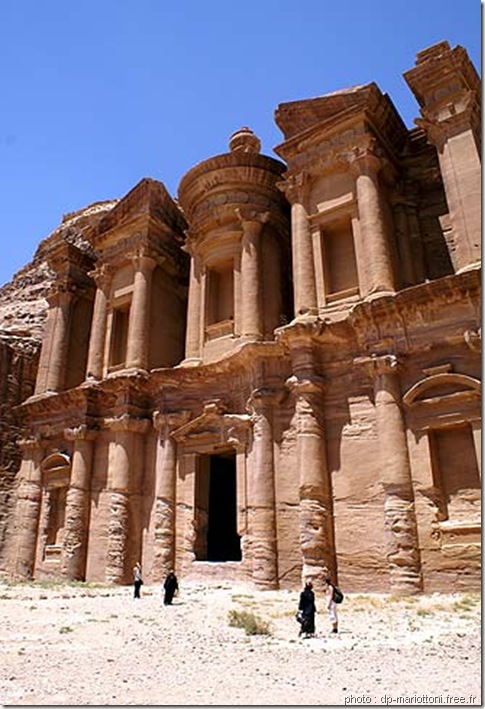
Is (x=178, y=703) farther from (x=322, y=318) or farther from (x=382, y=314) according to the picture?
(x=322, y=318)

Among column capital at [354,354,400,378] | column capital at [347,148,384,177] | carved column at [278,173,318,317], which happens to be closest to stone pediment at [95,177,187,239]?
carved column at [278,173,318,317]

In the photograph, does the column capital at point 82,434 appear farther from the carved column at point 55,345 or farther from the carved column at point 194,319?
the carved column at point 194,319

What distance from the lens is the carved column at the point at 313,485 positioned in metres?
13.5

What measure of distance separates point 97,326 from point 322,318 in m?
10.7

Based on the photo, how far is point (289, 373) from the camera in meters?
16.2

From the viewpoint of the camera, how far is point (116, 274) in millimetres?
23344

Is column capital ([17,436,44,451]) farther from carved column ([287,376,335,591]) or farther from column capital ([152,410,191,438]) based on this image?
carved column ([287,376,335,591])

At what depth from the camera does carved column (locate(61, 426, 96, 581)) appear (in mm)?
19141

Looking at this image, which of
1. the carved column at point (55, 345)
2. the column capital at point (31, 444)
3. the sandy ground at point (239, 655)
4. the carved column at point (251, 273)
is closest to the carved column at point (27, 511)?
the column capital at point (31, 444)

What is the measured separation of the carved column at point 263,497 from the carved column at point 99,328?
8303 mm

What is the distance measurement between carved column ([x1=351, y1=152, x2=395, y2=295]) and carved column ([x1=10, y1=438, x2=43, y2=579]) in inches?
575

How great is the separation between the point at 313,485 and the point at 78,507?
374 inches

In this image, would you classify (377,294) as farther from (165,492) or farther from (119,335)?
(119,335)

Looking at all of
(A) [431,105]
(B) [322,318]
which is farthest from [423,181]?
(B) [322,318]
